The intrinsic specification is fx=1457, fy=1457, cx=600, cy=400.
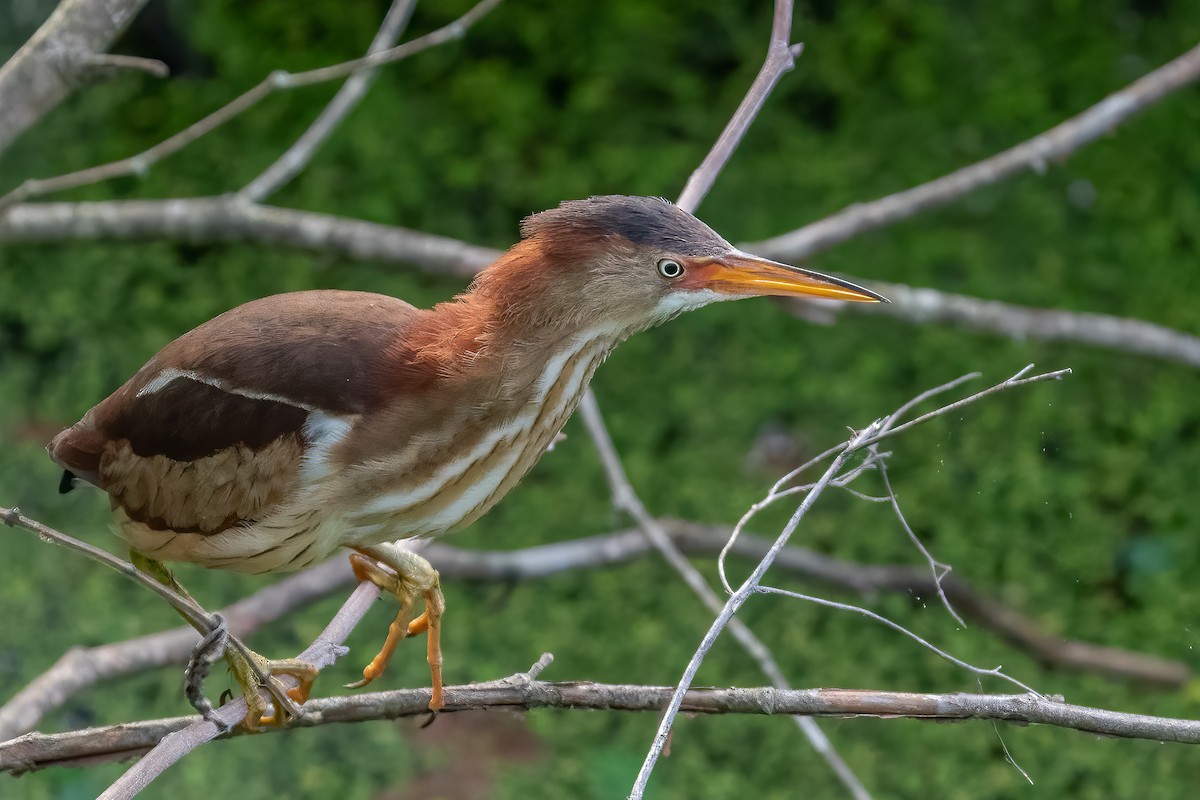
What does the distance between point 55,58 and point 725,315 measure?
1774mm

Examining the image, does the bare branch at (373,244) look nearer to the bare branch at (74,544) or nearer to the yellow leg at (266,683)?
the yellow leg at (266,683)

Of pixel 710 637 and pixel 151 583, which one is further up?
pixel 151 583

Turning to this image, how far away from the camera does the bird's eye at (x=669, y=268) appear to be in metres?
1.45

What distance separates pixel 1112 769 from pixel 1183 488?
64cm

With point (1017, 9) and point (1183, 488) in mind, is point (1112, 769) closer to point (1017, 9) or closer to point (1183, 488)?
point (1183, 488)

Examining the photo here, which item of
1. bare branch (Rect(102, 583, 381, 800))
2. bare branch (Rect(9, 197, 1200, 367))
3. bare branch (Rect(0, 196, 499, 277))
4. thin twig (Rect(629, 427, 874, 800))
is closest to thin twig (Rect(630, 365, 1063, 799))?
thin twig (Rect(629, 427, 874, 800))

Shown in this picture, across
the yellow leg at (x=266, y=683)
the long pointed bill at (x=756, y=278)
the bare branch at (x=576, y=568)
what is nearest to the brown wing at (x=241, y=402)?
the yellow leg at (x=266, y=683)

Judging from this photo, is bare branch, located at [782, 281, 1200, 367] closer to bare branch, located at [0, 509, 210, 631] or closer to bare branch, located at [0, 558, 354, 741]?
bare branch, located at [0, 558, 354, 741]

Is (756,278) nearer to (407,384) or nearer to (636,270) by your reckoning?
(636,270)

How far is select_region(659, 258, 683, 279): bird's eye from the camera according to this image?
1.45 metres

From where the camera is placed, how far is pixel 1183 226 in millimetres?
3275

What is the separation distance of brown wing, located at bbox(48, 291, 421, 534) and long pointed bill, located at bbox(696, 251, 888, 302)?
0.34 metres

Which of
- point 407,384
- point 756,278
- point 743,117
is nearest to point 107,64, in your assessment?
point 407,384

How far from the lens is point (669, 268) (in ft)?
4.78
